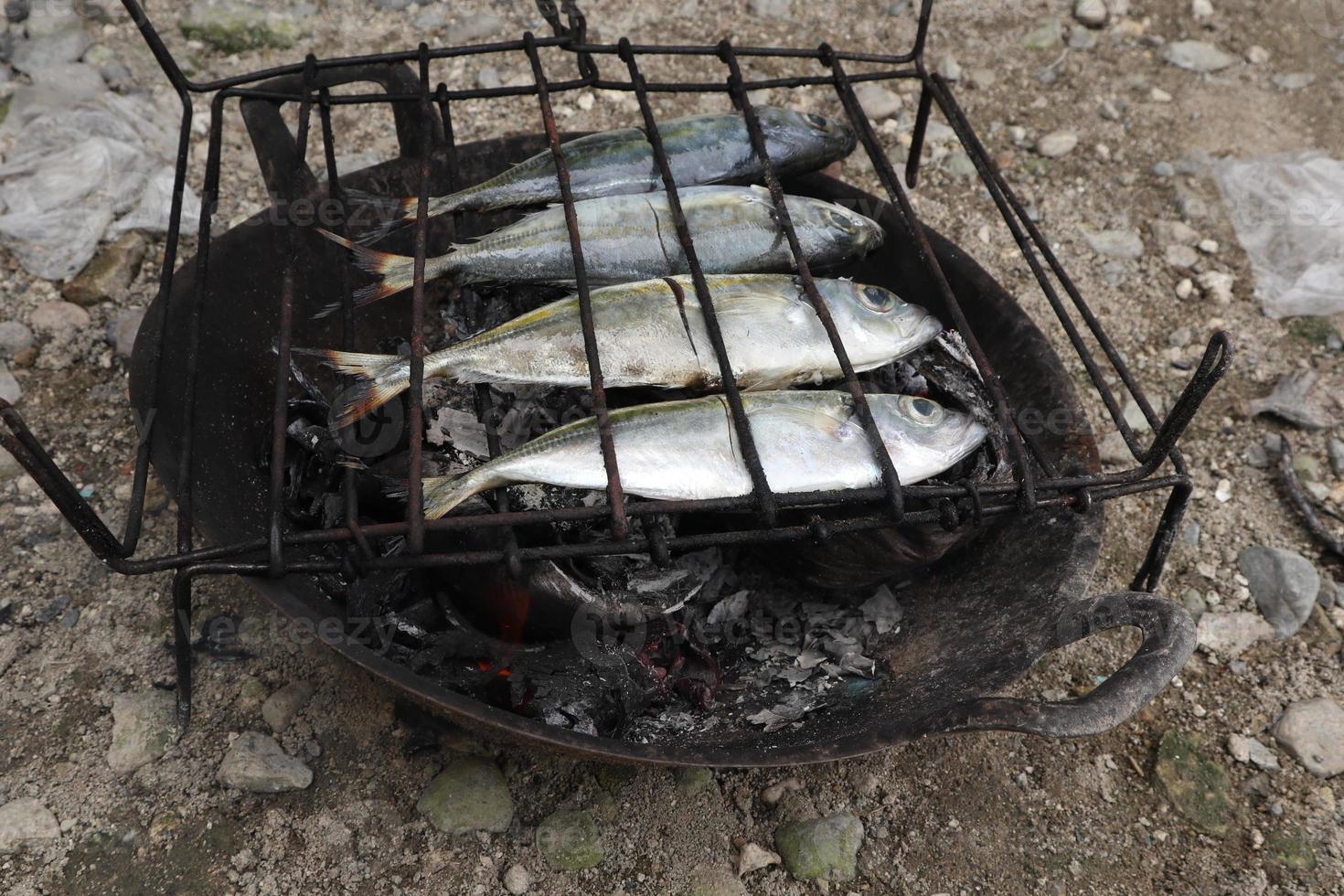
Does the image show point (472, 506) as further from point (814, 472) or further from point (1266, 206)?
point (1266, 206)

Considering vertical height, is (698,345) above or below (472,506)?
above

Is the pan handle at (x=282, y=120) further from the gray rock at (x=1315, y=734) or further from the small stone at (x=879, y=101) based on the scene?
the gray rock at (x=1315, y=734)

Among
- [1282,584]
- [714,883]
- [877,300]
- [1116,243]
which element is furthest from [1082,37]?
[714,883]

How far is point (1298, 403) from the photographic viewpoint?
158 inches

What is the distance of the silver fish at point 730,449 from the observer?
2.20m

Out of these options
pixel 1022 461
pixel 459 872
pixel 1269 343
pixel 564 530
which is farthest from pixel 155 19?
pixel 1269 343

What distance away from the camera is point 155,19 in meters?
5.15

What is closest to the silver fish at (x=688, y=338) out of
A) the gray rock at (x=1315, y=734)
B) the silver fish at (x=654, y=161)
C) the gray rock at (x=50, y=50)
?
the silver fish at (x=654, y=161)

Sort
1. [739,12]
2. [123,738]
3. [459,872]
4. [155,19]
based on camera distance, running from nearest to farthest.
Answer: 1. [459,872]
2. [123,738]
3. [155,19]
4. [739,12]

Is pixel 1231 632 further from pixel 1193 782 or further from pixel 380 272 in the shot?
pixel 380 272

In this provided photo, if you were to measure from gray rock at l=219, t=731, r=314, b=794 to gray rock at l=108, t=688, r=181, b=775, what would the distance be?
219 mm

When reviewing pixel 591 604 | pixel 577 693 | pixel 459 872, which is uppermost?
pixel 591 604

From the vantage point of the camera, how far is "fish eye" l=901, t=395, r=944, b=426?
95.1 inches

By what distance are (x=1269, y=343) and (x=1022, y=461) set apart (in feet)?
9.84
